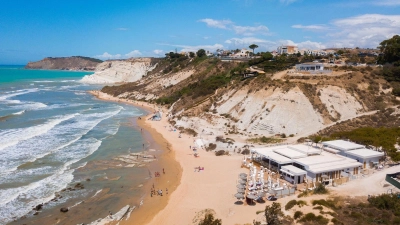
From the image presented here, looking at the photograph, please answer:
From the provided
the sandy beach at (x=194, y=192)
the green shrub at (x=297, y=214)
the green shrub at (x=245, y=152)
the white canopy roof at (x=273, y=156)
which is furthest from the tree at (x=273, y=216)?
the green shrub at (x=245, y=152)

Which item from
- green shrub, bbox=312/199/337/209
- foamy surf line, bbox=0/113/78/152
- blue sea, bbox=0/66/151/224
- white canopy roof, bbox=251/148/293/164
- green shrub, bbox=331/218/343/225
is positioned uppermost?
white canopy roof, bbox=251/148/293/164

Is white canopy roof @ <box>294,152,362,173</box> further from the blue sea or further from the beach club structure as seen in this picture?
the blue sea

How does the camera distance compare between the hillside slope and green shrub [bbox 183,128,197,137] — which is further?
green shrub [bbox 183,128,197,137]

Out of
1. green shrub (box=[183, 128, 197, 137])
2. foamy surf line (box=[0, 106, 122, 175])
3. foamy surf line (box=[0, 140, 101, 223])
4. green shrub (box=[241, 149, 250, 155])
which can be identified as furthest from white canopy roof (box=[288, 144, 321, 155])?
foamy surf line (box=[0, 106, 122, 175])

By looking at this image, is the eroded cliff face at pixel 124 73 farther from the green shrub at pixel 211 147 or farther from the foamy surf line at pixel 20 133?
the green shrub at pixel 211 147

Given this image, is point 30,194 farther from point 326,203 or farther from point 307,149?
point 307,149

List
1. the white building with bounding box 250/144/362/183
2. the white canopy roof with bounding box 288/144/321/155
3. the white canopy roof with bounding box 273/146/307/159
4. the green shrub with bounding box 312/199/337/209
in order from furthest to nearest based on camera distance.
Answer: the white canopy roof with bounding box 288/144/321/155
the white canopy roof with bounding box 273/146/307/159
the white building with bounding box 250/144/362/183
the green shrub with bounding box 312/199/337/209

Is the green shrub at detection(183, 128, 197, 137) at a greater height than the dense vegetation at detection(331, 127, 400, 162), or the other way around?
the dense vegetation at detection(331, 127, 400, 162)

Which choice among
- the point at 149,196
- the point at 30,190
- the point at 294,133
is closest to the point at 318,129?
the point at 294,133
